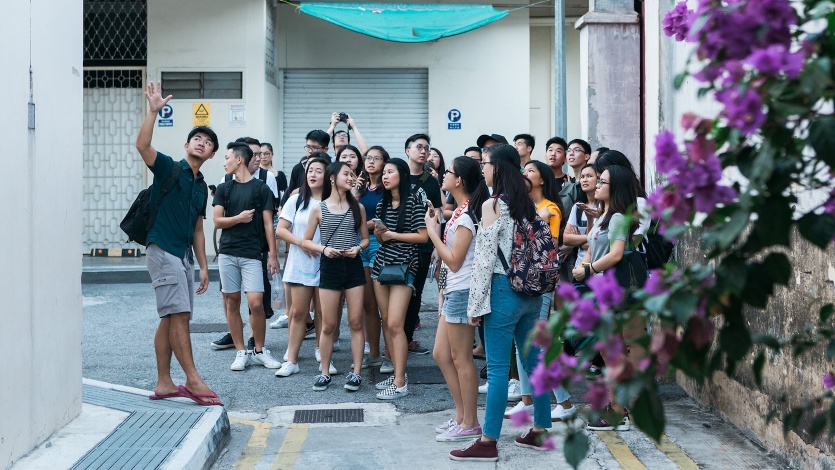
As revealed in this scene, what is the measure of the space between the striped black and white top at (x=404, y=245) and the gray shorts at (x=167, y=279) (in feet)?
6.03

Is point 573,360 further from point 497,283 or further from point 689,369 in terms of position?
point 497,283

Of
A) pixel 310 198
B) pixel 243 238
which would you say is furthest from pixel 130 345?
pixel 310 198

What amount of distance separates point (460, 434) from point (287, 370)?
8.58ft

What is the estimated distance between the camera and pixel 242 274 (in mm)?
9180

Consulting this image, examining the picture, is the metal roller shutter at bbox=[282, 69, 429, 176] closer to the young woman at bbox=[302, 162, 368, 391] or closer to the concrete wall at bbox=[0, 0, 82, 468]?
the young woman at bbox=[302, 162, 368, 391]

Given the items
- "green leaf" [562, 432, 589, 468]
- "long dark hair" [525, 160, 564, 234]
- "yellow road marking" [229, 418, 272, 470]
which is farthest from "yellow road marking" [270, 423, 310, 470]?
"green leaf" [562, 432, 589, 468]

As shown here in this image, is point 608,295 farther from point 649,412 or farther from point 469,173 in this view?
point 469,173

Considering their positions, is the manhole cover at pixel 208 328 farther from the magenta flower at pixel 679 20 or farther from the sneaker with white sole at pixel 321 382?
the magenta flower at pixel 679 20

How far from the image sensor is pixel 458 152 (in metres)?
18.8

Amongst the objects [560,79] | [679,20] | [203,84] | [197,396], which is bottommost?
[197,396]

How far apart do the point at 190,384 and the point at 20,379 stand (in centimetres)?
178

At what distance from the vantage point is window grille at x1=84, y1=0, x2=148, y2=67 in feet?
58.9

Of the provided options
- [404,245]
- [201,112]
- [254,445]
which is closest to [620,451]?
[254,445]

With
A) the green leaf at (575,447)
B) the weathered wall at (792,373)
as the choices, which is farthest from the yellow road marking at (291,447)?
the green leaf at (575,447)
